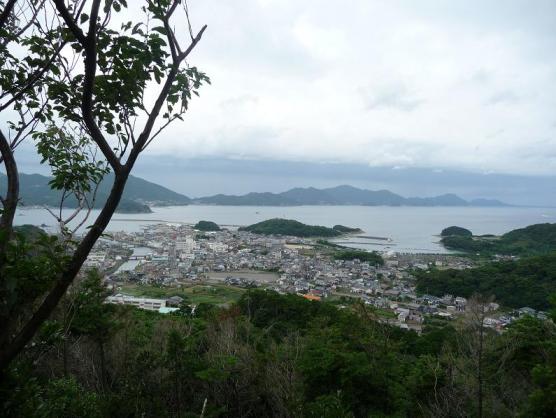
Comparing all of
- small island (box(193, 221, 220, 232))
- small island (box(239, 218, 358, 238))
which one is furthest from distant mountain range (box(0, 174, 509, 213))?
small island (box(239, 218, 358, 238))

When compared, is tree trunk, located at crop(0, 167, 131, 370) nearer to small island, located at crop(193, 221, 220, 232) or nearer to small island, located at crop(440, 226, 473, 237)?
small island, located at crop(193, 221, 220, 232)

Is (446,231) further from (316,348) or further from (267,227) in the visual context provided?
→ (316,348)

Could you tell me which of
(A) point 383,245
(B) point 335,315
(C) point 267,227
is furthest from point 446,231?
(B) point 335,315

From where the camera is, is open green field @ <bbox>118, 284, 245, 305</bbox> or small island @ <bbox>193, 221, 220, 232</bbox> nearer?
open green field @ <bbox>118, 284, 245, 305</bbox>

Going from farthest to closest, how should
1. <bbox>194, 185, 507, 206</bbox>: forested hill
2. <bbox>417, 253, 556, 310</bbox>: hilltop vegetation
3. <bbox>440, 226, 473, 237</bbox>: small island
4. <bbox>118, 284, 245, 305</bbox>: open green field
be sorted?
<bbox>194, 185, 507, 206</bbox>: forested hill → <bbox>440, 226, 473, 237</bbox>: small island → <bbox>417, 253, 556, 310</bbox>: hilltop vegetation → <bbox>118, 284, 245, 305</bbox>: open green field

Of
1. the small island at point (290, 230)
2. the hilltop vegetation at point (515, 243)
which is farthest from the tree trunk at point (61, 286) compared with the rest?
the small island at point (290, 230)

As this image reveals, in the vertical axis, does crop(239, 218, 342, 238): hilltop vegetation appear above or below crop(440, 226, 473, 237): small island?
below
